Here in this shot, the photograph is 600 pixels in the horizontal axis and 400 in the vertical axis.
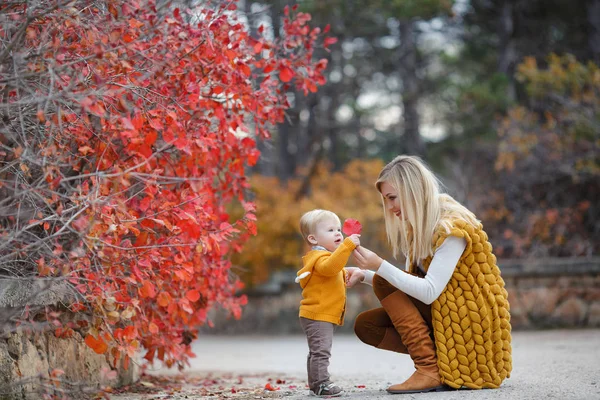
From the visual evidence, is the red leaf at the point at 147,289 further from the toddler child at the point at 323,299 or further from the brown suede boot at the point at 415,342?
the brown suede boot at the point at 415,342

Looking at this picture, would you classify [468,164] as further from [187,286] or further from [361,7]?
[187,286]

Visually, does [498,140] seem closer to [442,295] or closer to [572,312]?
[572,312]

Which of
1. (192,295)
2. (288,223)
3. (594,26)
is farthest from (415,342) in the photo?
(594,26)

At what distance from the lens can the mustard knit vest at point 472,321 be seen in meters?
3.40

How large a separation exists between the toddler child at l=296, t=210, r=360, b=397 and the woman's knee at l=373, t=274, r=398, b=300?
0.18 metres

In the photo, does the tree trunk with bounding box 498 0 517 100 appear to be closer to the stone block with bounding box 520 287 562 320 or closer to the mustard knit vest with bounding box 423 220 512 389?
the stone block with bounding box 520 287 562 320

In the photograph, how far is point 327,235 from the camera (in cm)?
369

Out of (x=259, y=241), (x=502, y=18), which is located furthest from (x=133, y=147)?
(x=502, y=18)

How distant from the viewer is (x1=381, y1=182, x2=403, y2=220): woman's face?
367 centimetres

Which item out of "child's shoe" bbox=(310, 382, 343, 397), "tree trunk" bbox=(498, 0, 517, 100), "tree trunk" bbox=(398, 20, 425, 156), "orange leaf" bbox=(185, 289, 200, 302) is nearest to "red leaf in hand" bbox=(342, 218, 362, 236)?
"child's shoe" bbox=(310, 382, 343, 397)

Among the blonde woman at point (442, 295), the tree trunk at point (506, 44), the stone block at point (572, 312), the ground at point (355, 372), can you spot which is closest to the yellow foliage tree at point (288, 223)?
the ground at point (355, 372)

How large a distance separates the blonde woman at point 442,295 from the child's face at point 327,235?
0.21 meters

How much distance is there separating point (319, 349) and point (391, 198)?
90 centimetres

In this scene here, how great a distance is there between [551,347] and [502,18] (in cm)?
891
